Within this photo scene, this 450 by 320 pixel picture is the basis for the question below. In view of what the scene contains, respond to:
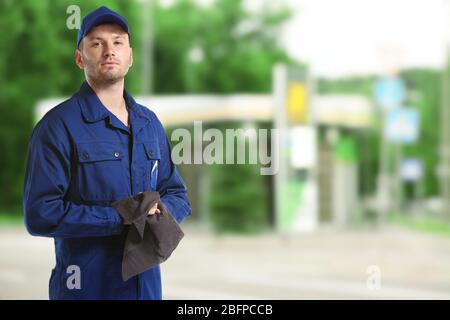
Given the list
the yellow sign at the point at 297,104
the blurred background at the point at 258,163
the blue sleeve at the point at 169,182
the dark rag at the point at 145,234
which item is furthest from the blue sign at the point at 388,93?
the dark rag at the point at 145,234

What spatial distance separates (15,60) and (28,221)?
44.3ft

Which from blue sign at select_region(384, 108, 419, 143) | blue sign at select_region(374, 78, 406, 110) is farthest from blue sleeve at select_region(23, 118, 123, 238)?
blue sign at select_region(374, 78, 406, 110)

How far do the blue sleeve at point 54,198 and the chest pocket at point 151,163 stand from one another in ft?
0.39

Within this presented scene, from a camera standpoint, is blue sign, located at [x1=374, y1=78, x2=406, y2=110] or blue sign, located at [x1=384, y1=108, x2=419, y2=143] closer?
blue sign, located at [x1=384, y1=108, x2=419, y2=143]

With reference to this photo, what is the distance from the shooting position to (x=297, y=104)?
36.3 ft

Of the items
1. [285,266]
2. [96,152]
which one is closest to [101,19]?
[96,152]

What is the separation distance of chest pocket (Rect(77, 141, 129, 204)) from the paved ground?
10.1 ft

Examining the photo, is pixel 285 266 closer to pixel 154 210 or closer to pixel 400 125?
pixel 400 125

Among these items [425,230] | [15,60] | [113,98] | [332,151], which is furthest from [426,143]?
[113,98]

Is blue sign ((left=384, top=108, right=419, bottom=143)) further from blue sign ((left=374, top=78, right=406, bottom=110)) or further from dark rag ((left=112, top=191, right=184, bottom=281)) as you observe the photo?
dark rag ((left=112, top=191, right=184, bottom=281))

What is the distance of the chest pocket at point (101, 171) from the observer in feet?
5.79

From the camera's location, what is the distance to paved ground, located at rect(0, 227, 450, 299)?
6.62 m

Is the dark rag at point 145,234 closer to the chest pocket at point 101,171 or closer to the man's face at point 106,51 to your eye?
the chest pocket at point 101,171

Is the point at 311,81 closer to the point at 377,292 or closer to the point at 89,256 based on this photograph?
the point at 377,292
